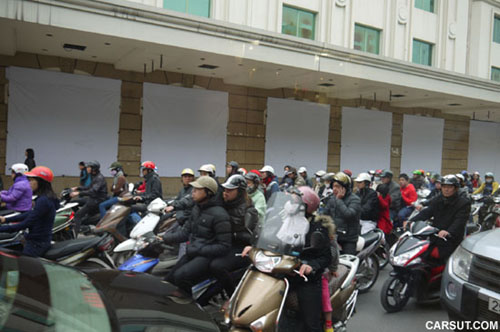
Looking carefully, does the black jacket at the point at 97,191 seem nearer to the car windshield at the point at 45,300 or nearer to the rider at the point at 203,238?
the rider at the point at 203,238

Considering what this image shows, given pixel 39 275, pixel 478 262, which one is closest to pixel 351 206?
pixel 478 262

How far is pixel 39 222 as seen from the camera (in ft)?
14.8

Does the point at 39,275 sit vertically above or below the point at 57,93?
below

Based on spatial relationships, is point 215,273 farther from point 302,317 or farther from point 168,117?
point 168,117

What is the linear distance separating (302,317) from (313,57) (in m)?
11.6

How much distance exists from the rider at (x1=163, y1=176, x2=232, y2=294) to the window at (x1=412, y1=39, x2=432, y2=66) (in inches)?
819

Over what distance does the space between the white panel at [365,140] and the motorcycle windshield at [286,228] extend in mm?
17535

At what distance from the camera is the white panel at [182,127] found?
15.5m

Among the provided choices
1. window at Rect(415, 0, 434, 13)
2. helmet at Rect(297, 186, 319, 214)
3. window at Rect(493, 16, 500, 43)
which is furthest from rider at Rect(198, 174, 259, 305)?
window at Rect(493, 16, 500, 43)

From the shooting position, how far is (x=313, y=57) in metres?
13.8

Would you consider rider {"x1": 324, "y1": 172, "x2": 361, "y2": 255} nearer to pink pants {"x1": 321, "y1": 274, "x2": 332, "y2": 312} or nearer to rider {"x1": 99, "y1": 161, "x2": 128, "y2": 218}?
pink pants {"x1": 321, "y1": 274, "x2": 332, "y2": 312}

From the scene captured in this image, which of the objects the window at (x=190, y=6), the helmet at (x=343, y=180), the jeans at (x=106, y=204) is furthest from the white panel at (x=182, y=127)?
the helmet at (x=343, y=180)

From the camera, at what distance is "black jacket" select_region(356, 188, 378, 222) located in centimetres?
673

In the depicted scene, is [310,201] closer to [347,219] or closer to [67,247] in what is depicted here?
[347,219]
